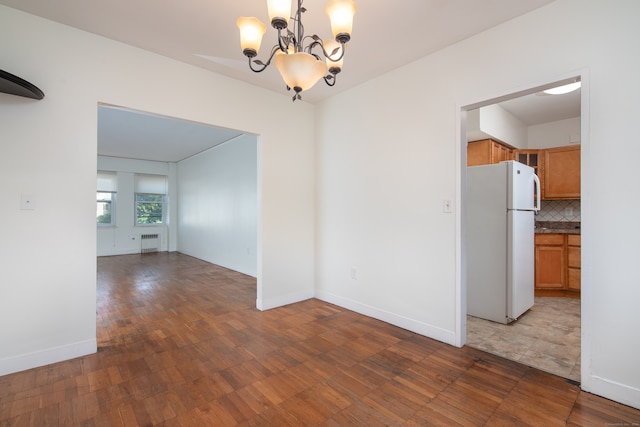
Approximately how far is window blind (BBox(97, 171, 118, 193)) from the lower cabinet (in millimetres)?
9848

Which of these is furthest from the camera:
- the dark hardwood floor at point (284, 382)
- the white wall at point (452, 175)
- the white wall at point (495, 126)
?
the white wall at point (495, 126)

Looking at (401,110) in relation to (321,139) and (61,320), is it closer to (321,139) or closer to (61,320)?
(321,139)

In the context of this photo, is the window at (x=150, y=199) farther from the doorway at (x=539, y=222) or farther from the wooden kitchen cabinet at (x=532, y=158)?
the wooden kitchen cabinet at (x=532, y=158)

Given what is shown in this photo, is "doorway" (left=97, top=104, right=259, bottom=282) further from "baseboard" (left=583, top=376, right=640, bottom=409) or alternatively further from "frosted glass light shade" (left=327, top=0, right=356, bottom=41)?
"baseboard" (left=583, top=376, right=640, bottom=409)

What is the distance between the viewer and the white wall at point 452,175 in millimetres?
1848

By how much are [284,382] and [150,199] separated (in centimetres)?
853

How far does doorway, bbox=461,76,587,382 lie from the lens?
2414 millimetres

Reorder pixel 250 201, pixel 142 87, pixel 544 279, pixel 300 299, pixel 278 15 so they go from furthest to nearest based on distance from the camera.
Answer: pixel 250 201 → pixel 544 279 → pixel 300 299 → pixel 142 87 → pixel 278 15

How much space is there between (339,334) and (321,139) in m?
2.52

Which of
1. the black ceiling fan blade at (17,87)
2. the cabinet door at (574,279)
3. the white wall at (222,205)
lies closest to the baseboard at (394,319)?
the white wall at (222,205)

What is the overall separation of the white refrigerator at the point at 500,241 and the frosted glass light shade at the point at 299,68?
257 centimetres

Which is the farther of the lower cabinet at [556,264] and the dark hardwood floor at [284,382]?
the lower cabinet at [556,264]

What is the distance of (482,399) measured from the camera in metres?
1.89

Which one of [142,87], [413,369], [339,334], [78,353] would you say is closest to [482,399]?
[413,369]
